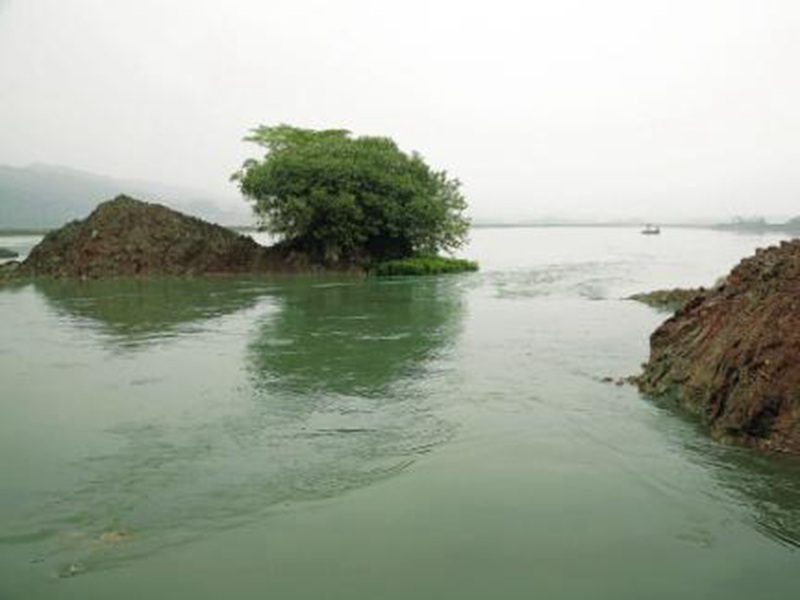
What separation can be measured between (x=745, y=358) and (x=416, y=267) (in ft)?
108

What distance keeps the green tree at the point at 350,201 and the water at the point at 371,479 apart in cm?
2484

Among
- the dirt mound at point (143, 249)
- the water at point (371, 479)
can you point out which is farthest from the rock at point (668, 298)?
the dirt mound at point (143, 249)

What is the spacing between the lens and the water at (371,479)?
7465 millimetres

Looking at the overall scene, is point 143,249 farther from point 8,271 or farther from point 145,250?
point 8,271

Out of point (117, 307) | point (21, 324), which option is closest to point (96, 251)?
point (117, 307)

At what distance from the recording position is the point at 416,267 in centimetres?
4447

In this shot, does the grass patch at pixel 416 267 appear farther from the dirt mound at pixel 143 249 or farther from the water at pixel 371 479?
the water at pixel 371 479

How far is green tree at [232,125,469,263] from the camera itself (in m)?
44.6

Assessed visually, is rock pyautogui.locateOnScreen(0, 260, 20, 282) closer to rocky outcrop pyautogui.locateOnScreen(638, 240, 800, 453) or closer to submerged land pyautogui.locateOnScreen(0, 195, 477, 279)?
submerged land pyautogui.locateOnScreen(0, 195, 477, 279)

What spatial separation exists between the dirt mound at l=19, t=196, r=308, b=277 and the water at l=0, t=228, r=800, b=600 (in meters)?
25.7

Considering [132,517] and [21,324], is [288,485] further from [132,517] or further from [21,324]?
[21,324]

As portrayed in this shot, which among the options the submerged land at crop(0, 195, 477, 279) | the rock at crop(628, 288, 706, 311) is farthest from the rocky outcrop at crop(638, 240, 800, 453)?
the submerged land at crop(0, 195, 477, 279)

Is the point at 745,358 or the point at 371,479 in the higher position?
the point at 745,358

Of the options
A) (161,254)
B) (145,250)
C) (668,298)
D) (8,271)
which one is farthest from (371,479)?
(8,271)
